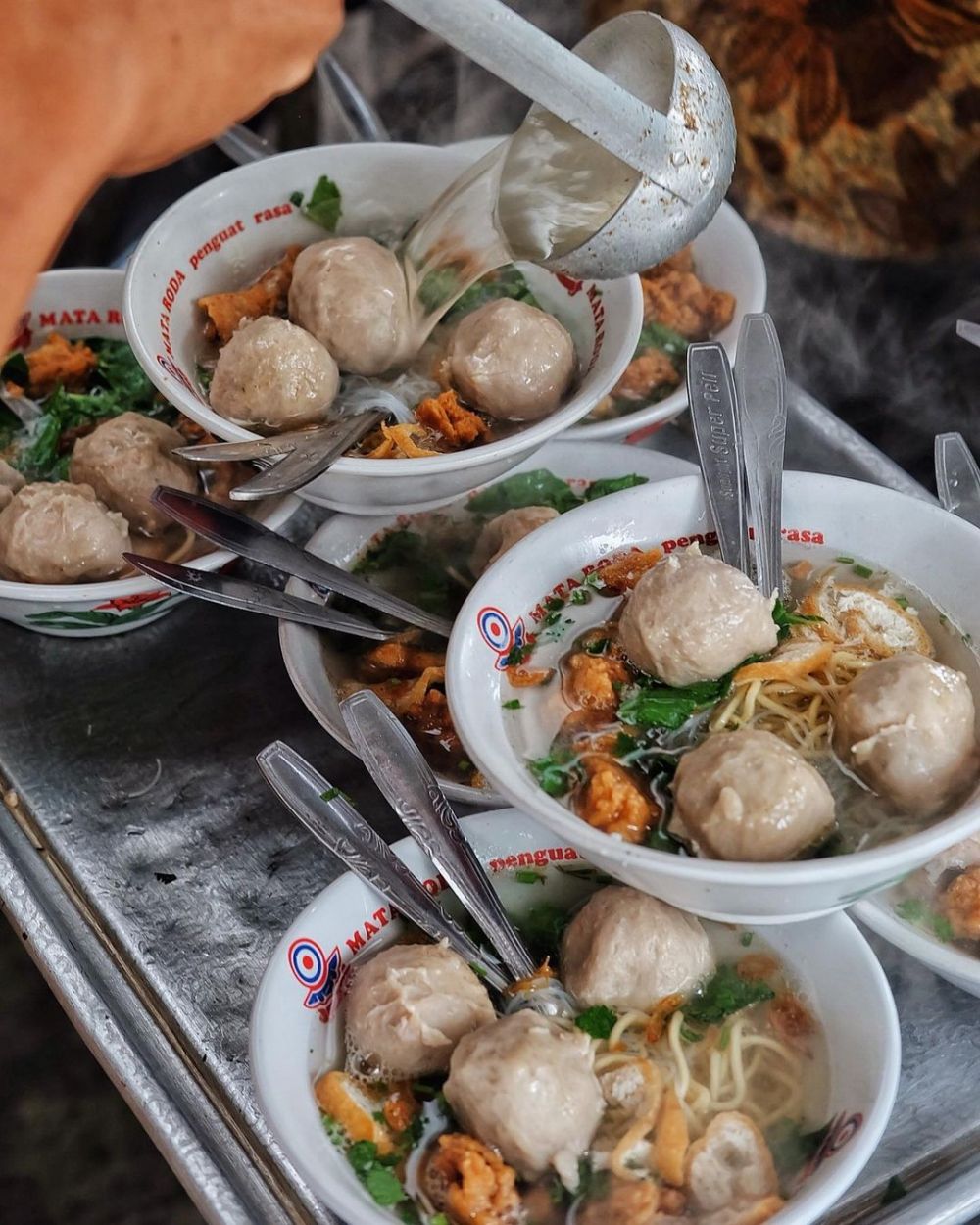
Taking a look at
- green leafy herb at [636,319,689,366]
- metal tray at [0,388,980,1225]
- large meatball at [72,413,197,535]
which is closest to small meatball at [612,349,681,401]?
green leafy herb at [636,319,689,366]

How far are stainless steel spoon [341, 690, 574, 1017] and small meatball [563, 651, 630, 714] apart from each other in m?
0.24

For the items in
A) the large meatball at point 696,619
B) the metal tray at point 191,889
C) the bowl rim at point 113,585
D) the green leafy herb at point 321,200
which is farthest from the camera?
the green leafy herb at point 321,200

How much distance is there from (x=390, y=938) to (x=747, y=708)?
0.57 meters

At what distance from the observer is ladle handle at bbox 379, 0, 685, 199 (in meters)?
1.33

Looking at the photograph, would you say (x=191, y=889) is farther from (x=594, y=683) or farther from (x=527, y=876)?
(x=594, y=683)

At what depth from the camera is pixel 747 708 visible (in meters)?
1.58

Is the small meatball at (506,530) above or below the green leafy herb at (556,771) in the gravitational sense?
below

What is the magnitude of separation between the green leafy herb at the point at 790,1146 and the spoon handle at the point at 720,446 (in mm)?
715

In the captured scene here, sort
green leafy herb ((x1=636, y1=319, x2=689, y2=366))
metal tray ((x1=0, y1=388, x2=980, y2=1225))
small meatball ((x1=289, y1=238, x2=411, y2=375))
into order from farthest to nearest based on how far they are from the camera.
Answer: green leafy herb ((x1=636, y1=319, x2=689, y2=366)) < small meatball ((x1=289, y1=238, x2=411, y2=375)) < metal tray ((x1=0, y1=388, x2=980, y2=1225))

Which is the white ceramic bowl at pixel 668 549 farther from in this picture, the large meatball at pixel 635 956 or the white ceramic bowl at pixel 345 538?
the white ceramic bowl at pixel 345 538

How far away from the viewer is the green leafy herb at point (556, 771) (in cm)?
150

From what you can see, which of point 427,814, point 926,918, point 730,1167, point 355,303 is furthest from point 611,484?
point 730,1167

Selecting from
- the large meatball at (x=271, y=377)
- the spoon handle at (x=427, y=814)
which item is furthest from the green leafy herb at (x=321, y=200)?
the spoon handle at (x=427, y=814)

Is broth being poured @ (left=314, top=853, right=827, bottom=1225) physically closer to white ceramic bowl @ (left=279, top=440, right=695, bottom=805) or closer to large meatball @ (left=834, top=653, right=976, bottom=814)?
large meatball @ (left=834, top=653, right=976, bottom=814)
